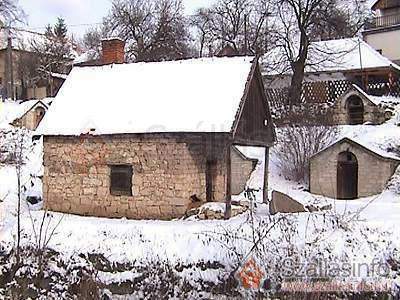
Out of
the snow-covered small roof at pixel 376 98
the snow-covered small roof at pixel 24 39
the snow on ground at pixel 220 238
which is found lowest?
the snow on ground at pixel 220 238

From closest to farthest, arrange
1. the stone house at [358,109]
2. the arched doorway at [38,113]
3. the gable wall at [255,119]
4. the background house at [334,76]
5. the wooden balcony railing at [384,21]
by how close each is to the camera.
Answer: the gable wall at [255,119]
the stone house at [358,109]
the background house at [334,76]
the arched doorway at [38,113]
the wooden balcony railing at [384,21]

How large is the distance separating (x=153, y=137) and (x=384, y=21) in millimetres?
31089

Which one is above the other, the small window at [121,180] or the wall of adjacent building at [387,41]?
the wall of adjacent building at [387,41]

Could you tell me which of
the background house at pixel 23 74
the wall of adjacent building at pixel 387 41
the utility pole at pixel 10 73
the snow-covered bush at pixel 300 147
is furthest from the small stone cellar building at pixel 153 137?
the utility pole at pixel 10 73

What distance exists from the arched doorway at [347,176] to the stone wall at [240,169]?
170 inches

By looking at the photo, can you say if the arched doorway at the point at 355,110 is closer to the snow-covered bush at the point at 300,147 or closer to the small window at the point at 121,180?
the snow-covered bush at the point at 300,147

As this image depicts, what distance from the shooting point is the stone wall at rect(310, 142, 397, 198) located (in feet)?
75.5

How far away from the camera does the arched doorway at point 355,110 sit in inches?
1184

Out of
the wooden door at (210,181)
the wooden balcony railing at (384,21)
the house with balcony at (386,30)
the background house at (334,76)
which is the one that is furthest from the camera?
the wooden balcony railing at (384,21)

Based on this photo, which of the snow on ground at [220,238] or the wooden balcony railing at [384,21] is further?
the wooden balcony railing at [384,21]

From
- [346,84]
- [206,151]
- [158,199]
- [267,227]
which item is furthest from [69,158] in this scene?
[346,84]

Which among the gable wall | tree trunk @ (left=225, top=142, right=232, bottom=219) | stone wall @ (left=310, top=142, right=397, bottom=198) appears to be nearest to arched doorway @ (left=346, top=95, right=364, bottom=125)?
stone wall @ (left=310, top=142, right=397, bottom=198)

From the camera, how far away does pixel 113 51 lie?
69.1 ft

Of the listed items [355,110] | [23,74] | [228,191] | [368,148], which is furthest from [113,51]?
[23,74]
